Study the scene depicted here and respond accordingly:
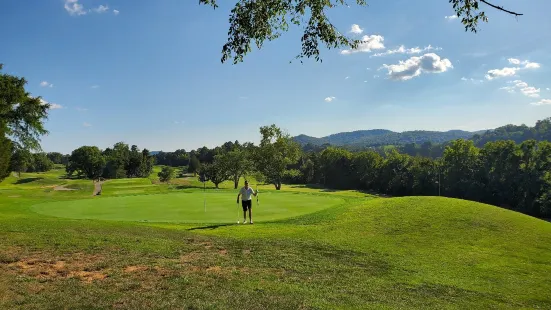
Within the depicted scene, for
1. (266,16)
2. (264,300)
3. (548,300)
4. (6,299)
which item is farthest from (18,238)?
(548,300)

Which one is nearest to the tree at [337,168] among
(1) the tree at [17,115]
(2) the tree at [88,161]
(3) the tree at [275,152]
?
(3) the tree at [275,152]

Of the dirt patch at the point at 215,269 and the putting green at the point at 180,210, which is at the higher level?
the dirt patch at the point at 215,269

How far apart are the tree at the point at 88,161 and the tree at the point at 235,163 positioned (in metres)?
57.9

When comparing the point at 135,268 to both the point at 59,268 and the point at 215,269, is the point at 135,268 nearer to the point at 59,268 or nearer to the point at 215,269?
the point at 59,268

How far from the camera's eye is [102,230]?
15.1 metres

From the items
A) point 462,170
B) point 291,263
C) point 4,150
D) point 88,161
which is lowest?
point 462,170

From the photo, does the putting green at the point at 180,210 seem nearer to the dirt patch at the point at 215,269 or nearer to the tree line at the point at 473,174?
the dirt patch at the point at 215,269

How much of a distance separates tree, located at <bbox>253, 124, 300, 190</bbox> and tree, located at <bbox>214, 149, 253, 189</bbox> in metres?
2.06

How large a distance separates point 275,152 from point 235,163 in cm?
860

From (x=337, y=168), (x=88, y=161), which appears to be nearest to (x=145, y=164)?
(x=88, y=161)

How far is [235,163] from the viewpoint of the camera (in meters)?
73.2

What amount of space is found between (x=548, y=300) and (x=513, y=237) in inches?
264

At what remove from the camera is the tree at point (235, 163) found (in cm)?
7319

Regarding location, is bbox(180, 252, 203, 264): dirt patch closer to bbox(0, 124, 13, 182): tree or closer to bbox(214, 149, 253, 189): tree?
bbox(0, 124, 13, 182): tree
